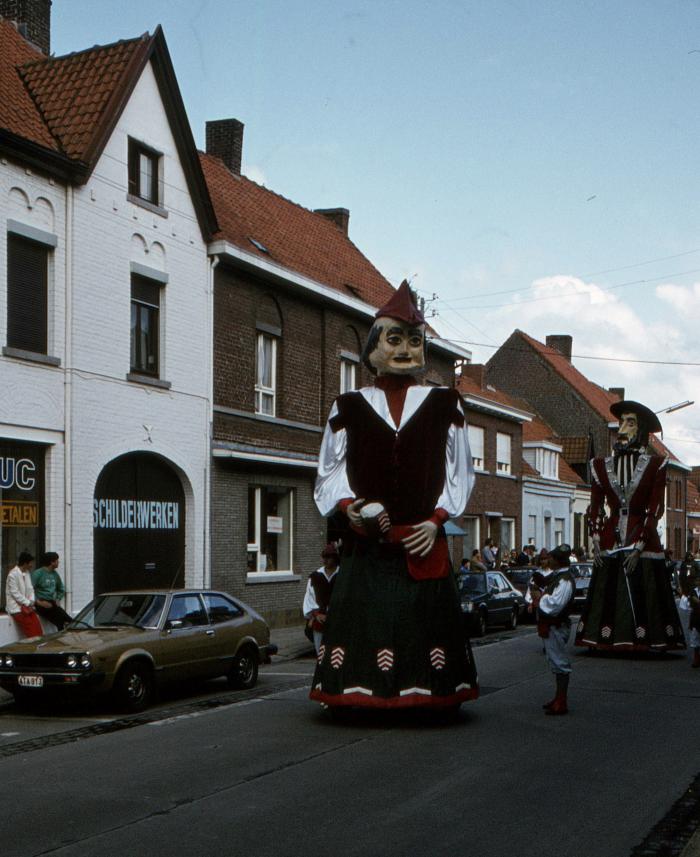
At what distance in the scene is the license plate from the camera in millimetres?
11805

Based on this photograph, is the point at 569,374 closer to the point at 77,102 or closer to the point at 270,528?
the point at 270,528

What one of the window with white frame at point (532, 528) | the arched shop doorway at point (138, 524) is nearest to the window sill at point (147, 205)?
the arched shop doorway at point (138, 524)

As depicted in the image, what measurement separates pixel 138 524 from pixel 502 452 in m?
24.1

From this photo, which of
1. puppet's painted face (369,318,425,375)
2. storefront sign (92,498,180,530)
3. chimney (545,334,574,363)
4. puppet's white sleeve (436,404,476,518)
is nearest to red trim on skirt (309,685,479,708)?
puppet's white sleeve (436,404,476,518)

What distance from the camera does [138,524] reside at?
19844mm

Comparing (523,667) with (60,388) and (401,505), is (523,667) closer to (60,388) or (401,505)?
(401,505)

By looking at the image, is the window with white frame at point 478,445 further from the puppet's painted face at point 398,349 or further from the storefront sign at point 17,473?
the puppet's painted face at point 398,349

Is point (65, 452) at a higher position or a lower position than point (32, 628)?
higher

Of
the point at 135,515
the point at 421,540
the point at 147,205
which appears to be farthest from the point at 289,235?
the point at 421,540

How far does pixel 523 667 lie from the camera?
14.9 metres

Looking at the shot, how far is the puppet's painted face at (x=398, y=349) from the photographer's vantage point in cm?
1017

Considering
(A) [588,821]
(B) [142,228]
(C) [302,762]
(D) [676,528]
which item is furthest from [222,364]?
(D) [676,528]

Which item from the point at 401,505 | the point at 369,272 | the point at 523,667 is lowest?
the point at 523,667

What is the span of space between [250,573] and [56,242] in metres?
8.25
